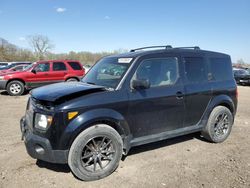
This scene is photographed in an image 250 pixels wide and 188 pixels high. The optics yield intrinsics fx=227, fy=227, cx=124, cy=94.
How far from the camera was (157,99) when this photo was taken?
13.0 ft

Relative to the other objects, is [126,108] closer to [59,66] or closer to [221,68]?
[221,68]

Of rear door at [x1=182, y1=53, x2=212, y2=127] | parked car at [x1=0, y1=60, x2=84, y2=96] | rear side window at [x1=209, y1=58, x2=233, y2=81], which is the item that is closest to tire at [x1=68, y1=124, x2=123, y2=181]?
rear door at [x1=182, y1=53, x2=212, y2=127]

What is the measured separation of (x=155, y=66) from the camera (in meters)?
4.14

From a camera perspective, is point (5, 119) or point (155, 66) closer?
point (155, 66)

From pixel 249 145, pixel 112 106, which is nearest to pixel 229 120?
pixel 249 145

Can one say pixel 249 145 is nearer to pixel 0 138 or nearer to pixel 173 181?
pixel 173 181

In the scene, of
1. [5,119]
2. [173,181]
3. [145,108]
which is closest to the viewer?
[173,181]

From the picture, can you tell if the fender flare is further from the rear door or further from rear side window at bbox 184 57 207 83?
rear side window at bbox 184 57 207 83

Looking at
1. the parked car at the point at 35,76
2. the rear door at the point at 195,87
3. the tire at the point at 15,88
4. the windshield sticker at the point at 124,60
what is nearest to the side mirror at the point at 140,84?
the windshield sticker at the point at 124,60

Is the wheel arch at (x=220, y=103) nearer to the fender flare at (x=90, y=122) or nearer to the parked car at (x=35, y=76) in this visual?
the fender flare at (x=90, y=122)

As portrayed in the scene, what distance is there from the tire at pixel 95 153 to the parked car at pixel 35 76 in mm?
9309

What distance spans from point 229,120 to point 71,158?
3.72m

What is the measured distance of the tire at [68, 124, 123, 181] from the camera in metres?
3.27

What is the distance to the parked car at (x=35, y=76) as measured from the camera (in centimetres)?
1167
